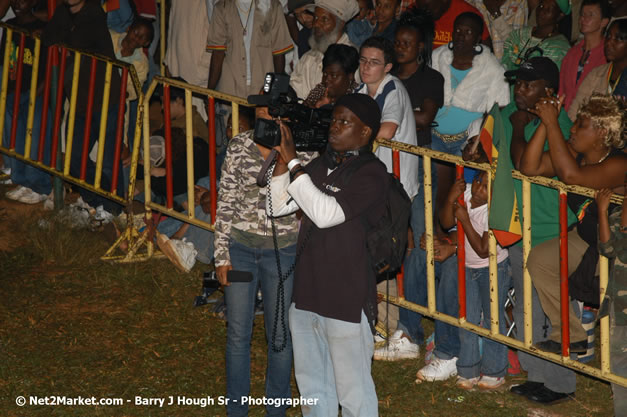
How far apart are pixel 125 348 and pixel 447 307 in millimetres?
2703

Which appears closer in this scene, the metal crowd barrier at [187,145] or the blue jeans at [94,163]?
the metal crowd barrier at [187,145]

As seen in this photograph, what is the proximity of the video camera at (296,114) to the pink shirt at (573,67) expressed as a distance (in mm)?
3418

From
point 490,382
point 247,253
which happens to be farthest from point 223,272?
point 490,382

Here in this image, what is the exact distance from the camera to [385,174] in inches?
211

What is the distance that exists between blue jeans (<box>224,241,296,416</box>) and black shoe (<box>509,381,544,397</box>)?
1.90 meters

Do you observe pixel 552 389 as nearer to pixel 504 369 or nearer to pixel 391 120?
pixel 504 369

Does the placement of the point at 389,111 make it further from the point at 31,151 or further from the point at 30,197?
the point at 30,197

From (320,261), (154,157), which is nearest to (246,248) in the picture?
(320,261)

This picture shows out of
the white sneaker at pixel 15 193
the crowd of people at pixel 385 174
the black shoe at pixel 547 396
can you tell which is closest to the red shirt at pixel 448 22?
the crowd of people at pixel 385 174

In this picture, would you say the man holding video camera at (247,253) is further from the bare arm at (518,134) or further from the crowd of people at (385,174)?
the bare arm at (518,134)

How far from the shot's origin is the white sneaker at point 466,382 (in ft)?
23.3

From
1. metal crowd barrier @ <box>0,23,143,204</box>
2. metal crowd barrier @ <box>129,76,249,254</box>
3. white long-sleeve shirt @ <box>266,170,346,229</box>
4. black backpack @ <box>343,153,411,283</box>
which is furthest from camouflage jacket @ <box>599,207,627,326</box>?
metal crowd barrier @ <box>0,23,143,204</box>

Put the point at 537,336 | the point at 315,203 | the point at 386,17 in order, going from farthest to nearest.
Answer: the point at 386,17 < the point at 537,336 < the point at 315,203

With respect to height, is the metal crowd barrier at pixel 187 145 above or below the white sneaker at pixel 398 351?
above
